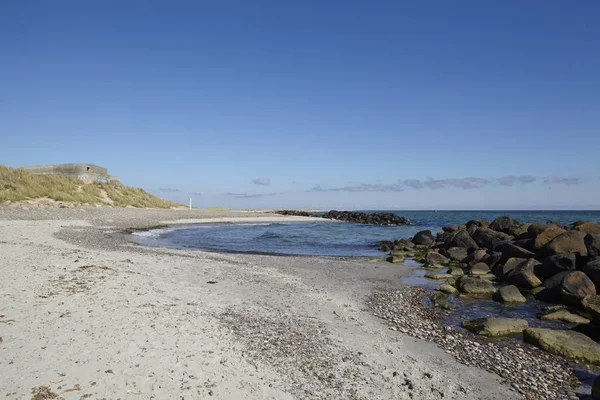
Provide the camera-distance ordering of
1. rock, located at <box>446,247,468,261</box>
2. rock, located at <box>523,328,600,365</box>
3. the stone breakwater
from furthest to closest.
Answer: rock, located at <box>446,247,468,261</box> → rock, located at <box>523,328,600,365</box> → the stone breakwater

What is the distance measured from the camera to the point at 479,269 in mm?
15211

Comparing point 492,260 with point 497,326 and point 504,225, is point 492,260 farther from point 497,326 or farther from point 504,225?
point 504,225

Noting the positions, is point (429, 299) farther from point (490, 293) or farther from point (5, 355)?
point (5, 355)

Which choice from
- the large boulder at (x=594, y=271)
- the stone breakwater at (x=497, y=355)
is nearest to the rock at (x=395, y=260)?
the large boulder at (x=594, y=271)

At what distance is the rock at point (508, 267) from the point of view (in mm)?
14035

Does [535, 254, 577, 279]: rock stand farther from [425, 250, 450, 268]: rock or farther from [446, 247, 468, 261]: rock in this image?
Result: [446, 247, 468, 261]: rock

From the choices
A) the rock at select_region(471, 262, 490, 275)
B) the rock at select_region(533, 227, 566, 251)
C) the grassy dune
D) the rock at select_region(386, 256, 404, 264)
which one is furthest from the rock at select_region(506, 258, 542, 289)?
the grassy dune

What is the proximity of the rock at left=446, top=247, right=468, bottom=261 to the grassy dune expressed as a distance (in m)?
35.8

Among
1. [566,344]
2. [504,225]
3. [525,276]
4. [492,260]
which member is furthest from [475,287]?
[504,225]

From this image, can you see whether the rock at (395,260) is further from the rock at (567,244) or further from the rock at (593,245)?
the rock at (593,245)

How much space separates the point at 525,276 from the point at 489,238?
9389mm

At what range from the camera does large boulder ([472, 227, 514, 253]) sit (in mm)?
20391

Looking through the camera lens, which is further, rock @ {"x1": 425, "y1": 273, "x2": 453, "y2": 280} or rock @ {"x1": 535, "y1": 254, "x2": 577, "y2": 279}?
rock @ {"x1": 425, "y1": 273, "x2": 453, "y2": 280}

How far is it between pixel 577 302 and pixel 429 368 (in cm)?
709
